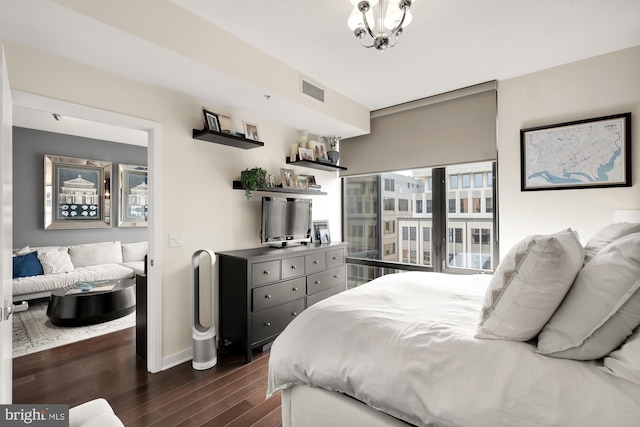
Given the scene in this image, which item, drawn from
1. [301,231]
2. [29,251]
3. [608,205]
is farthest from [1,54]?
[29,251]

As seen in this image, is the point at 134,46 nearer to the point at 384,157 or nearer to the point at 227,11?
the point at 227,11

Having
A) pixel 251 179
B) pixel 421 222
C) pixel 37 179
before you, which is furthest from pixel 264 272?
pixel 37 179

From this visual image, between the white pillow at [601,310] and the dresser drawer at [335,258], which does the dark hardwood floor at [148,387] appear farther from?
the white pillow at [601,310]

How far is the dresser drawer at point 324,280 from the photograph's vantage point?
11.2 ft

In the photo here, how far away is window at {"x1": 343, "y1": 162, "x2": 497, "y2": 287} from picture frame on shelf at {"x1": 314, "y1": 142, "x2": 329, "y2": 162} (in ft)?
2.11

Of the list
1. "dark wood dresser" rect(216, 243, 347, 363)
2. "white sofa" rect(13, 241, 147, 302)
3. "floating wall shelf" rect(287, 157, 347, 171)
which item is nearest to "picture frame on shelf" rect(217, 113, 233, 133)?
"floating wall shelf" rect(287, 157, 347, 171)

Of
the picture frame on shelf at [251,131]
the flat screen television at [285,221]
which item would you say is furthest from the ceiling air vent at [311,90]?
the flat screen television at [285,221]

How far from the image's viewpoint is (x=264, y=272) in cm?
286

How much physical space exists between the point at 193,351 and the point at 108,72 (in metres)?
2.33

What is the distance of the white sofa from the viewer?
4027 millimetres

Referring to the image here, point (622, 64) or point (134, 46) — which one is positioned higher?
point (622, 64)

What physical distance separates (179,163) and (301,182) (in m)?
1.47

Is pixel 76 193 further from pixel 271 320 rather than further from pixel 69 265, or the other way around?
pixel 271 320

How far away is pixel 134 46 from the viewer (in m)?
1.97
